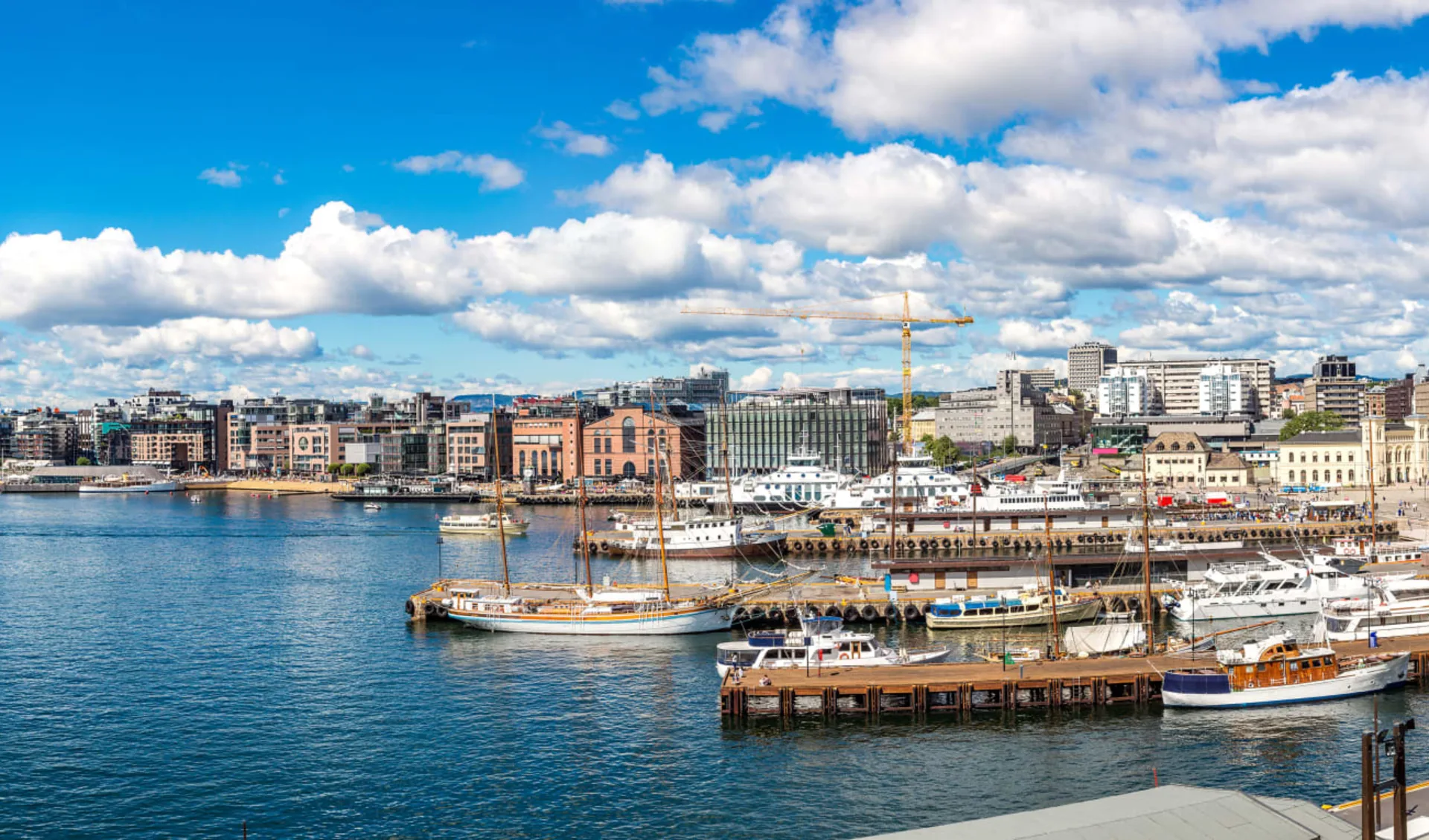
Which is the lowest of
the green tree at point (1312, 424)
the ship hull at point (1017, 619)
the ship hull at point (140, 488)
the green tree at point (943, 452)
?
the ship hull at point (1017, 619)

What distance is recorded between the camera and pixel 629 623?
47656mm

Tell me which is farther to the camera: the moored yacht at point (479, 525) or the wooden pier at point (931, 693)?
the moored yacht at point (479, 525)

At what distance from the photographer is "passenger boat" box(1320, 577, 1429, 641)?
138 ft

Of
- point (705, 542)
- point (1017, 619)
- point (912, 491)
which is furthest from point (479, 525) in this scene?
point (1017, 619)

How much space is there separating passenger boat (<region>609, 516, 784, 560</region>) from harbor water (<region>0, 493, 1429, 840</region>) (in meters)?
28.6

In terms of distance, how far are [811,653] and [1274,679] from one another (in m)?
14.5

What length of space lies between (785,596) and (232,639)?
951 inches

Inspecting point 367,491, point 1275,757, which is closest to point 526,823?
point 1275,757

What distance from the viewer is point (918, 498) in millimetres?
96188

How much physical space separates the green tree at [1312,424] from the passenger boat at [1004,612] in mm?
117532

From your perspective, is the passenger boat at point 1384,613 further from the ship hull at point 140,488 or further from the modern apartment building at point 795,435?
the ship hull at point 140,488

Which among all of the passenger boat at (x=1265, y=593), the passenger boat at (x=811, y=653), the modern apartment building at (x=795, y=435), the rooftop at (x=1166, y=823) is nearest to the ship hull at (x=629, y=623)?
Answer: the passenger boat at (x=811, y=653)

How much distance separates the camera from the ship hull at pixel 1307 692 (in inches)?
1375

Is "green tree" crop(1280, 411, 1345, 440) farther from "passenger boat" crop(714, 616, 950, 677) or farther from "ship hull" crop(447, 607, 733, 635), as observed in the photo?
"passenger boat" crop(714, 616, 950, 677)
